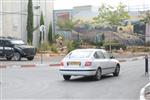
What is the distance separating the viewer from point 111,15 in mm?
55250

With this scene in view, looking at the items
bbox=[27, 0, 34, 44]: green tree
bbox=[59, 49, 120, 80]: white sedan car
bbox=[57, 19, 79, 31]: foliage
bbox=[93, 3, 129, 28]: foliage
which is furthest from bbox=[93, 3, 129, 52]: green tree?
bbox=[59, 49, 120, 80]: white sedan car

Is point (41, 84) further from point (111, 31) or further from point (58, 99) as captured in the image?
point (111, 31)

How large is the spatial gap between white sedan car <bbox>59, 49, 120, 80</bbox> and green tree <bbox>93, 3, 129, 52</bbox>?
118 ft

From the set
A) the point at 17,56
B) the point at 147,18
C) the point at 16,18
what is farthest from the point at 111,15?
the point at 17,56

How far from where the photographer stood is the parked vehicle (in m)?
35.3

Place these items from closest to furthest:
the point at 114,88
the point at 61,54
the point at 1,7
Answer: the point at 114,88 < the point at 61,54 < the point at 1,7

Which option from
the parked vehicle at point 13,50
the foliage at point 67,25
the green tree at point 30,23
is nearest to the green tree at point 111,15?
the foliage at point 67,25

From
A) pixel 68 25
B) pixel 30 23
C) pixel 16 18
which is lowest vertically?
pixel 68 25

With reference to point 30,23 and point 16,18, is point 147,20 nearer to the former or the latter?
point 30,23

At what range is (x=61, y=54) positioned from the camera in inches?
1702

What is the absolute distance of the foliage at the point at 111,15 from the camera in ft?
181

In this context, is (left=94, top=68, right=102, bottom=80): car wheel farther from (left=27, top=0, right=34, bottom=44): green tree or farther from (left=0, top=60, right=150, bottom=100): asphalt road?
(left=27, top=0, right=34, bottom=44): green tree

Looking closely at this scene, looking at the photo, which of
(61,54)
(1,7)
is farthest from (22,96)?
(1,7)

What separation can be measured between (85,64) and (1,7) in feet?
111
